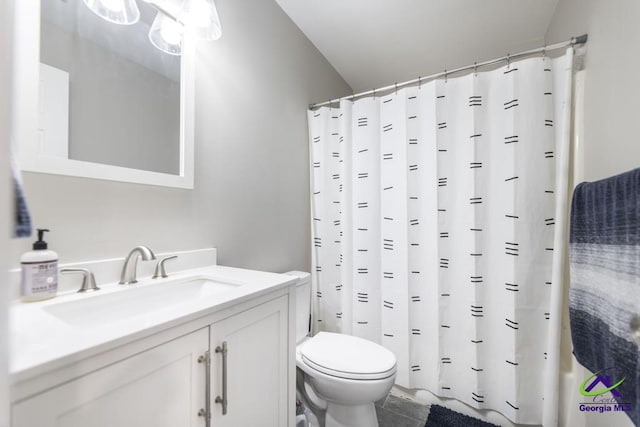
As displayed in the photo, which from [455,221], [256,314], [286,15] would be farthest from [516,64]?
[256,314]

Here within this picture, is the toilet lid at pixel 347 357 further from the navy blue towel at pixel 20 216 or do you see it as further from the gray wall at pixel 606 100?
the navy blue towel at pixel 20 216

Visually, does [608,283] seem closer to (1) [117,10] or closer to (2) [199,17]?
(2) [199,17]

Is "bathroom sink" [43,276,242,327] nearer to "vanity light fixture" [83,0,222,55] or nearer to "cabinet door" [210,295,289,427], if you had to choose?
"cabinet door" [210,295,289,427]

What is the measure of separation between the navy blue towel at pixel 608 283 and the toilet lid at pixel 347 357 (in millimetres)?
714

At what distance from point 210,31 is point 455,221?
60.5 inches

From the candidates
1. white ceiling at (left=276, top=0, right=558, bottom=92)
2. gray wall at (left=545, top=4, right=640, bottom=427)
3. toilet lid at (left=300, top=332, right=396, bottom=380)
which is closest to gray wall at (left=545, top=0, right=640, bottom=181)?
gray wall at (left=545, top=4, right=640, bottom=427)

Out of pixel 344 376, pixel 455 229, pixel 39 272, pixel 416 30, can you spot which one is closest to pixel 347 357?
pixel 344 376

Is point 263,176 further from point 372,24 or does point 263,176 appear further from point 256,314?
point 372,24

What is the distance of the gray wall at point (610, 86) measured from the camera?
2.96 ft

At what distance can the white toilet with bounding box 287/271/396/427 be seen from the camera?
116 cm

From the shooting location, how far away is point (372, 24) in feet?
6.03

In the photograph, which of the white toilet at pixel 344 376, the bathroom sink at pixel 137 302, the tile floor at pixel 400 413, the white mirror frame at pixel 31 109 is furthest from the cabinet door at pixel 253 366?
the tile floor at pixel 400 413

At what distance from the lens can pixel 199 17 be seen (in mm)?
1121

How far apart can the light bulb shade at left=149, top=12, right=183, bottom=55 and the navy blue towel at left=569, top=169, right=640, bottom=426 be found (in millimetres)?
1638
